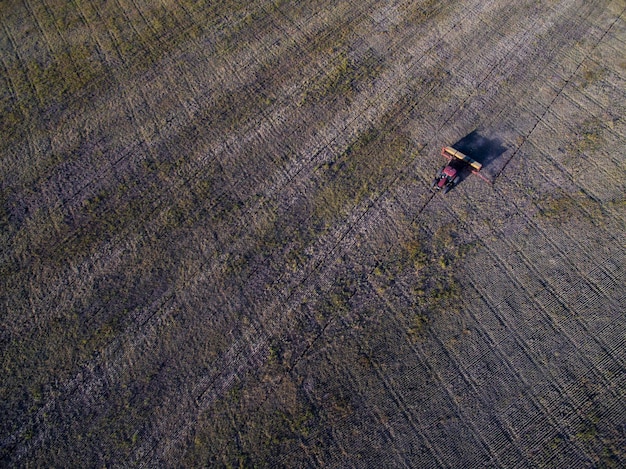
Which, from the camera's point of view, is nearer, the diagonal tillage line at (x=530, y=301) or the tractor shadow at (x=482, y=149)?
the diagonal tillage line at (x=530, y=301)

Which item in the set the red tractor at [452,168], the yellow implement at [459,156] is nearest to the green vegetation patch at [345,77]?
the yellow implement at [459,156]

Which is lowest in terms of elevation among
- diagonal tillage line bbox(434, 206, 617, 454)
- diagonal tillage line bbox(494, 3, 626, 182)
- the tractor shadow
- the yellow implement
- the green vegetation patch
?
diagonal tillage line bbox(434, 206, 617, 454)

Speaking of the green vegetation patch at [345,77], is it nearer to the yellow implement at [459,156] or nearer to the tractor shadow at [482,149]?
the yellow implement at [459,156]

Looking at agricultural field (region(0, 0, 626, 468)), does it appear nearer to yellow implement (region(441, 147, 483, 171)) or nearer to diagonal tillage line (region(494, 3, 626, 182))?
diagonal tillage line (region(494, 3, 626, 182))

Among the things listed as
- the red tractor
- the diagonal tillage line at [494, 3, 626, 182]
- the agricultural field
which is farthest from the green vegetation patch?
the diagonal tillage line at [494, 3, 626, 182]

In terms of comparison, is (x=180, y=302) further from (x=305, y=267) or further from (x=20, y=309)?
(x=20, y=309)

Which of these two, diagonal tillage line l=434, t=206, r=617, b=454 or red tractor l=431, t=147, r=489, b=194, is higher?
red tractor l=431, t=147, r=489, b=194

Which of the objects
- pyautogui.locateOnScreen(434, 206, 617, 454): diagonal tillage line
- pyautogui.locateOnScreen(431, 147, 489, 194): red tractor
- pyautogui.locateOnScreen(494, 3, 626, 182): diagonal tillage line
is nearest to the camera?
pyautogui.locateOnScreen(434, 206, 617, 454): diagonal tillage line
